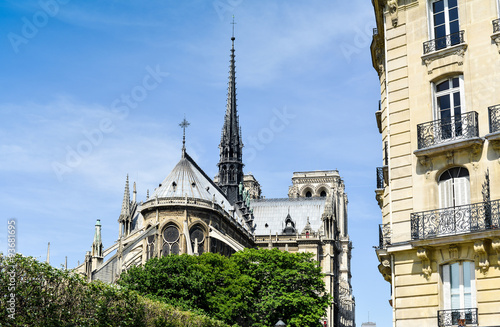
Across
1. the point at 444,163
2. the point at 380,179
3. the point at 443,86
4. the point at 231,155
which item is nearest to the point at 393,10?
the point at 443,86

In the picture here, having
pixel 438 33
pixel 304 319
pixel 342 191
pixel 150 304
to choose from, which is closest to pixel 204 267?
pixel 304 319

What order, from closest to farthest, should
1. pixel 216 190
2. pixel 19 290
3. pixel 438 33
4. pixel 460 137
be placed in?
pixel 460 137
pixel 438 33
pixel 19 290
pixel 216 190

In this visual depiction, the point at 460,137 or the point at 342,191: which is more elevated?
the point at 342,191

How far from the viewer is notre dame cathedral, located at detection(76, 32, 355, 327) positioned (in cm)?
8038

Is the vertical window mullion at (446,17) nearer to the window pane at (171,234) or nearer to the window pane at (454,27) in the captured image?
the window pane at (454,27)

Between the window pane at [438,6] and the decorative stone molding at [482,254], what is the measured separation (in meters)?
8.18

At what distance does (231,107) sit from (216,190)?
739 inches

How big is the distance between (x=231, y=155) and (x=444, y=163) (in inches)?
3569

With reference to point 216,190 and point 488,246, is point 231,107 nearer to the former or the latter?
point 216,190

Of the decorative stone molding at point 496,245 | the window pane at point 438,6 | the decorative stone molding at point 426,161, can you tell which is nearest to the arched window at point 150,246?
the window pane at point 438,6

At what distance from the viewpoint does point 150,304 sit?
A: 119 ft

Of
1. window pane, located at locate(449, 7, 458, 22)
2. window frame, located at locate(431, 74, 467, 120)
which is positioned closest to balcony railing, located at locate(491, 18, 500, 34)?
window pane, located at locate(449, 7, 458, 22)

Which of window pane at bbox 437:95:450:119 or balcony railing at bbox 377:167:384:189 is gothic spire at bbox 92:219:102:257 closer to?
balcony railing at bbox 377:167:384:189

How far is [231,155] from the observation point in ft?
368
